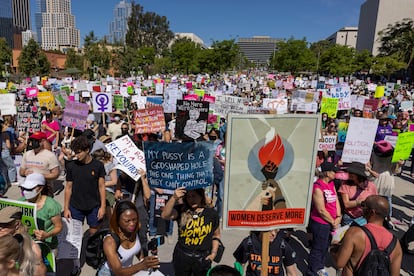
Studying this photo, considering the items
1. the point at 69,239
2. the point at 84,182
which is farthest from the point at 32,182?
the point at 69,239

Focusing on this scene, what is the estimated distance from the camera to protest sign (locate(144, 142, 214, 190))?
3148mm

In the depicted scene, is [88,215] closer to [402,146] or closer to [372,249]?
[372,249]

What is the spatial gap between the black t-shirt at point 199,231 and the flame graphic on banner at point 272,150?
39.9 inches

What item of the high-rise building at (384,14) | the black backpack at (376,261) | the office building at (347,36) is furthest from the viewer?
the office building at (347,36)

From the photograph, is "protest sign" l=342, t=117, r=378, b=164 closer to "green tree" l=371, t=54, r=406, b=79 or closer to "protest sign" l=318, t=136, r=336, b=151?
"protest sign" l=318, t=136, r=336, b=151

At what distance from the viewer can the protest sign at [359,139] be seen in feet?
16.4

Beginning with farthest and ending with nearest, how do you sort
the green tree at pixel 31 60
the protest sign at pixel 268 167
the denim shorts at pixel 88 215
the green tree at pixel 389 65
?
the green tree at pixel 31 60, the green tree at pixel 389 65, the denim shorts at pixel 88 215, the protest sign at pixel 268 167

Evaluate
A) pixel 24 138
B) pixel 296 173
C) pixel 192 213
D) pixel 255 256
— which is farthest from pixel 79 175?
pixel 24 138

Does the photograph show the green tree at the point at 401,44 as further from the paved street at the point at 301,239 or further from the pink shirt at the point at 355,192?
the pink shirt at the point at 355,192

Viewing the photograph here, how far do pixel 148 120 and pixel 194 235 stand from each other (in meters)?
4.84

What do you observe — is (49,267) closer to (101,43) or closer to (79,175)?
(79,175)

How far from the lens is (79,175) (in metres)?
4.16

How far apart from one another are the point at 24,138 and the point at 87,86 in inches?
447

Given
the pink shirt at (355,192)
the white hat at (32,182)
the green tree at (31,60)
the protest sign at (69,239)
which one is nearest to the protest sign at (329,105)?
the pink shirt at (355,192)
